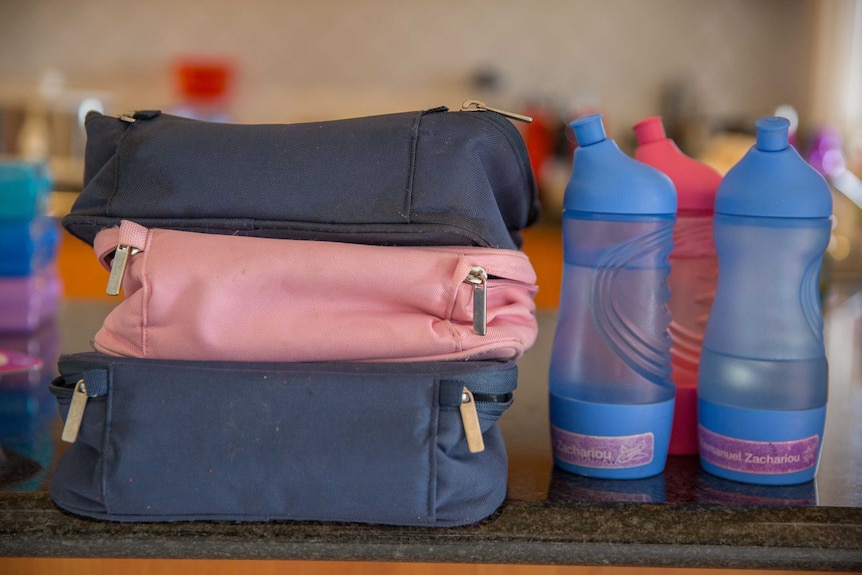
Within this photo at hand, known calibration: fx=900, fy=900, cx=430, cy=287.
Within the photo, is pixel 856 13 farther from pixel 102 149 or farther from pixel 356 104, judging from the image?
pixel 102 149

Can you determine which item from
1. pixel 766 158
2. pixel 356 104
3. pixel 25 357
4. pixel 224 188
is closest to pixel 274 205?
pixel 224 188

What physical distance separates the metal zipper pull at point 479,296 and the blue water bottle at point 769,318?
0.66 feet

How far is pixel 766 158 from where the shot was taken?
2.31 ft

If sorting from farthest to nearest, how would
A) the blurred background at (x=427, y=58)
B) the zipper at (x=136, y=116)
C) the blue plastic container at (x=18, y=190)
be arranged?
the blurred background at (x=427, y=58)
the blue plastic container at (x=18, y=190)
the zipper at (x=136, y=116)

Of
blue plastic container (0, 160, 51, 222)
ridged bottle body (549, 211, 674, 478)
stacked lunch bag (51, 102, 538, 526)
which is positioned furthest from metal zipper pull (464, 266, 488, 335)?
blue plastic container (0, 160, 51, 222)

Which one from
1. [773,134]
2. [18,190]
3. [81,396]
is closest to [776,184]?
[773,134]

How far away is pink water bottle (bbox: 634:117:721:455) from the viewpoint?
0.78 m

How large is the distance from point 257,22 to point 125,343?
2.47 m

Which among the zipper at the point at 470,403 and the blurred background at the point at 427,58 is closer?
the zipper at the point at 470,403

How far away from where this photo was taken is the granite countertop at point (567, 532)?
641 mm

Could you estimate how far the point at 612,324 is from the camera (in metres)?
0.74

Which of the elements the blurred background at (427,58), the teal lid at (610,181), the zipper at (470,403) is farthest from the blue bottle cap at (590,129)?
the blurred background at (427,58)

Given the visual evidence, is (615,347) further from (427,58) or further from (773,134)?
(427,58)

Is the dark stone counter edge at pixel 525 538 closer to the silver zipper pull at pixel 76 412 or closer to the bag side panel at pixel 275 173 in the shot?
the silver zipper pull at pixel 76 412
